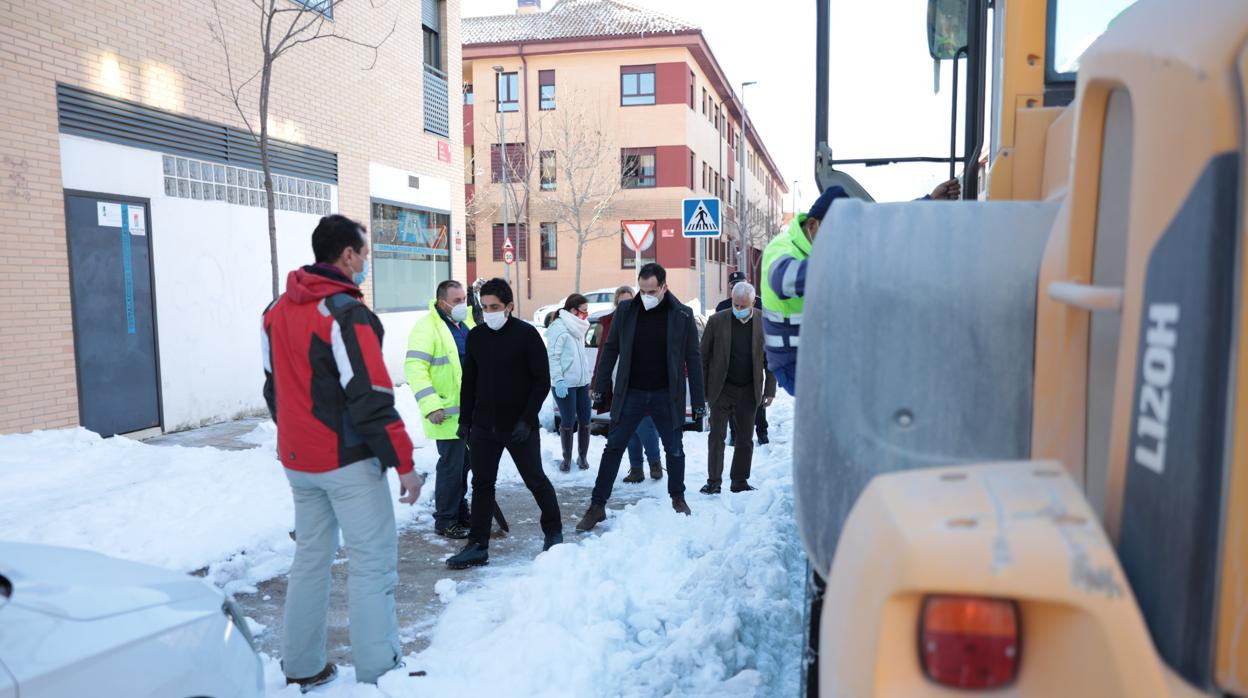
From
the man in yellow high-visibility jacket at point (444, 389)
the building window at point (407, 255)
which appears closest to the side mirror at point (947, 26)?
the man in yellow high-visibility jacket at point (444, 389)

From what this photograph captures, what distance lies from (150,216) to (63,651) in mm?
9109

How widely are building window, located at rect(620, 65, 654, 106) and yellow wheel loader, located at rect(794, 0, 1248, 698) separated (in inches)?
1440

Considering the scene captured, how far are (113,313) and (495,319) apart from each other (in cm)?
581

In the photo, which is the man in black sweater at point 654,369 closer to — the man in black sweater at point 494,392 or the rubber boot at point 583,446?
the man in black sweater at point 494,392

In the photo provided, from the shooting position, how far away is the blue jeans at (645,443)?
8.40m

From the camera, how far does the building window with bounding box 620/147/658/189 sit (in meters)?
37.4

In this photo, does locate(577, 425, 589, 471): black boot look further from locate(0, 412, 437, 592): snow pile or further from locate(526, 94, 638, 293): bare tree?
locate(526, 94, 638, 293): bare tree

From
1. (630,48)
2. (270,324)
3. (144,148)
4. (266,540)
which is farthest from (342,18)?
(630,48)

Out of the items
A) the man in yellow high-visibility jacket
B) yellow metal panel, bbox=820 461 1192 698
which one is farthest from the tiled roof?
yellow metal panel, bbox=820 461 1192 698

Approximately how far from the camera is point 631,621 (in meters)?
4.74

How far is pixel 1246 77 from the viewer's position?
1268 millimetres

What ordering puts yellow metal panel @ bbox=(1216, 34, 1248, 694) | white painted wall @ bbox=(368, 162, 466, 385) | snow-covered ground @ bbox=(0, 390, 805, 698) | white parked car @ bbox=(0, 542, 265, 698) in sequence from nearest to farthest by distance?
A: yellow metal panel @ bbox=(1216, 34, 1248, 694) < white parked car @ bbox=(0, 542, 265, 698) < snow-covered ground @ bbox=(0, 390, 805, 698) < white painted wall @ bbox=(368, 162, 466, 385)

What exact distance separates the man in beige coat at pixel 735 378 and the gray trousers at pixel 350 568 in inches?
182

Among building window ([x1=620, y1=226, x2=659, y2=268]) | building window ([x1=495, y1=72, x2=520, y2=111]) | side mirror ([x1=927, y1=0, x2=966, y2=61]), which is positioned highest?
building window ([x1=495, y1=72, x2=520, y2=111])
